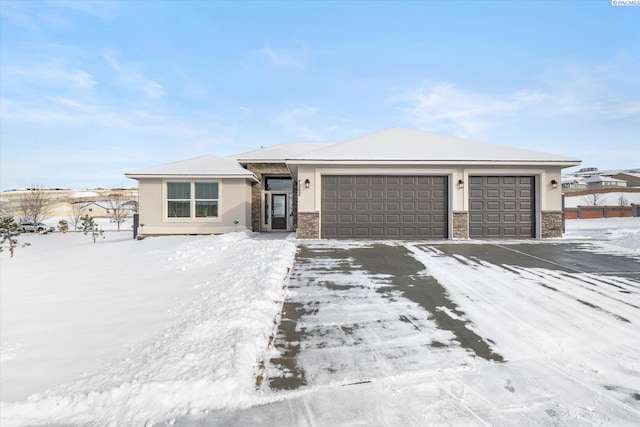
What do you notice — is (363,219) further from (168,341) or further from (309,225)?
(168,341)

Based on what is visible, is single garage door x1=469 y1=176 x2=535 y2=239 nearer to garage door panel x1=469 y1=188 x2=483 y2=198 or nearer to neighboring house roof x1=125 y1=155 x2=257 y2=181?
garage door panel x1=469 y1=188 x2=483 y2=198

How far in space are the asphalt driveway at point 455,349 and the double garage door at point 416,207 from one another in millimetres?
4914

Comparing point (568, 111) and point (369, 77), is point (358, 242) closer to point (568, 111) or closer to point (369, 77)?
point (369, 77)

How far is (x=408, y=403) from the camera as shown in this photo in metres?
2.41

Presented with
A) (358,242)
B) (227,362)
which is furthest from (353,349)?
(358,242)

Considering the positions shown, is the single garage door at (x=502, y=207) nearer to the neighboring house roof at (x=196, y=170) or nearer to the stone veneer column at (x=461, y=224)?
the stone veneer column at (x=461, y=224)

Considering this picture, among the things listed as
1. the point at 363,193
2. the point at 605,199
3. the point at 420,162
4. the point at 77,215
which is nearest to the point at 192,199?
the point at 363,193

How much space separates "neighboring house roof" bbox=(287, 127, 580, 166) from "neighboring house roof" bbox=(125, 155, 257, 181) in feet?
13.2

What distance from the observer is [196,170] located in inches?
571

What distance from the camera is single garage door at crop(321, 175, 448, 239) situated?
11.5 metres

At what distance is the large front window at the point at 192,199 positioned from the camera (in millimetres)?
14336

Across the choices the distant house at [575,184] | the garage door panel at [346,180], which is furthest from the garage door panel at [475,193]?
the distant house at [575,184]

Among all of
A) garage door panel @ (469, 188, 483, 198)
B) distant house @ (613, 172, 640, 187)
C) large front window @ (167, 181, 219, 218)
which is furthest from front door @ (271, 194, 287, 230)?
distant house @ (613, 172, 640, 187)

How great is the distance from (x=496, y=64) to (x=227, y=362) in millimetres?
17479
